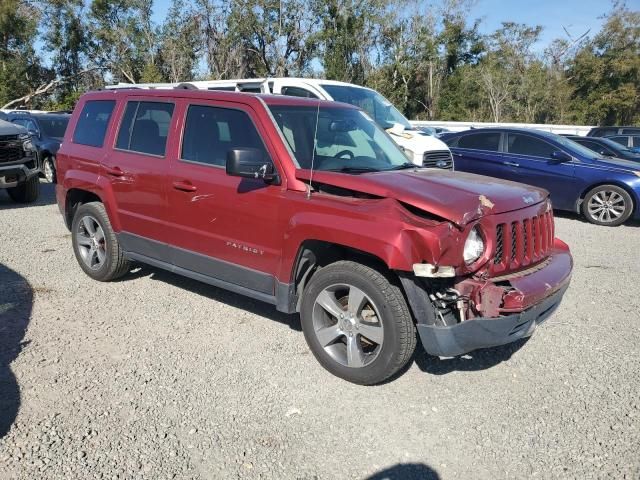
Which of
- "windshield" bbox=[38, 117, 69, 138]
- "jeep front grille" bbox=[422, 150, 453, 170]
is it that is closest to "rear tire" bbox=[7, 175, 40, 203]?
"windshield" bbox=[38, 117, 69, 138]

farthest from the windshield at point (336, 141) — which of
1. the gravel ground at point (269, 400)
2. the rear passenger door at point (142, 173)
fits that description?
the gravel ground at point (269, 400)

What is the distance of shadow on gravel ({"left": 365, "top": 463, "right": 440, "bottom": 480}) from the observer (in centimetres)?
289

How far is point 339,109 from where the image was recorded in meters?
4.91

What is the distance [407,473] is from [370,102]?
7.78 metres

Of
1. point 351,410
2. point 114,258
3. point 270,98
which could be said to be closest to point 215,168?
point 270,98

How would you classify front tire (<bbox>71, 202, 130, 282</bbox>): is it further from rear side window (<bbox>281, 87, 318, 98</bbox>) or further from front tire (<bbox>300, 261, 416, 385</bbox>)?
rear side window (<bbox>281, 87, 318, 98</bbox>)

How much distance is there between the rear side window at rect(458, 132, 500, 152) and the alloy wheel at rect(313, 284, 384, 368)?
7922 millimetres

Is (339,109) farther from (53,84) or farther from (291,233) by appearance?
(53,84)

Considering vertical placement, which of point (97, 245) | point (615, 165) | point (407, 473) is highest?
point (615, 165)

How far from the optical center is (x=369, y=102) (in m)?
9.74

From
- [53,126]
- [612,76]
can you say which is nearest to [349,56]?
[612,76]

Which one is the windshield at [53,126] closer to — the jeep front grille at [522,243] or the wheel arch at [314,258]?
the wheel arch at [314,258]

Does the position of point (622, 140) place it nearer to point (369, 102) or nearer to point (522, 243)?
point (369, 102)

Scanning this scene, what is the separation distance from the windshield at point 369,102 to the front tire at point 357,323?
6.08 m
